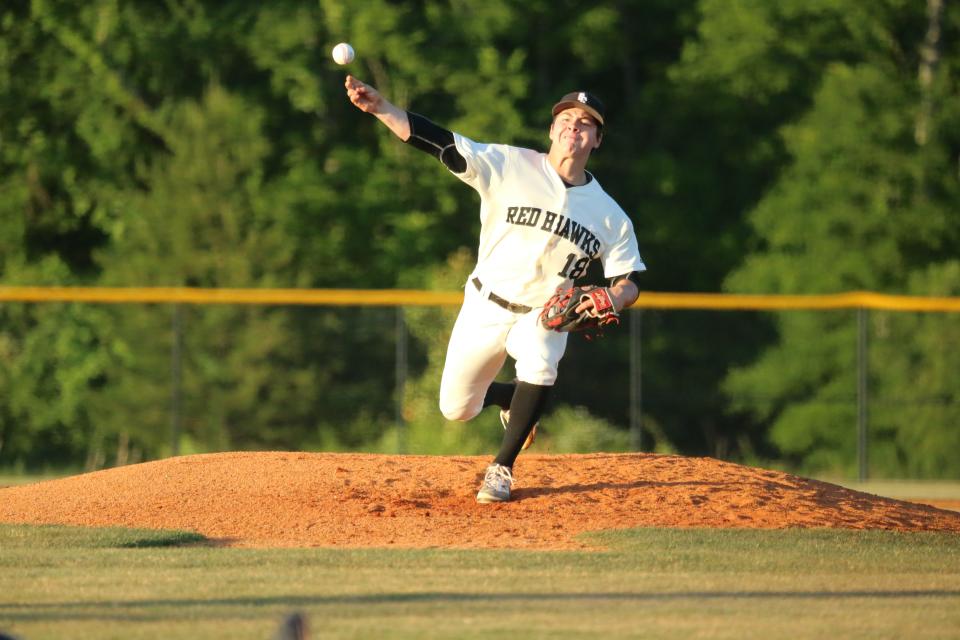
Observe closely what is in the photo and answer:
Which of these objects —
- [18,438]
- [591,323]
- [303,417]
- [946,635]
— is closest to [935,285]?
[303,417]

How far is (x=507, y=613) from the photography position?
16.0 ft

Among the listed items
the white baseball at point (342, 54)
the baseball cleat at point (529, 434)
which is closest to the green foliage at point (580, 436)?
the baseball cleat at point (529, 434)

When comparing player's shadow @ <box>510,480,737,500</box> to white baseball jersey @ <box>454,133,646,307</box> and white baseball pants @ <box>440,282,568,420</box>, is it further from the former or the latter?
white baseball jersey @ <box>454,133,646,307</box>

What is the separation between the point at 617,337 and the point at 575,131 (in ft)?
34.1

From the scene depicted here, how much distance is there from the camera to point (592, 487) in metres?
7.75

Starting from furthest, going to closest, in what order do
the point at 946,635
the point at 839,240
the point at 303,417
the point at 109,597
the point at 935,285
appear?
the point at 839,240 < the point at 935,285 < the point at 303,417 < the point at 109,597 < the point at 946,635

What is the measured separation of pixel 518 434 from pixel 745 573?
190 cm

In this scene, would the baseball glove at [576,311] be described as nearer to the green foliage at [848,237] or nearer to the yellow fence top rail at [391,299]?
the yellow fence top rail at [391,299]

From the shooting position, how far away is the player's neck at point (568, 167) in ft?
24.5

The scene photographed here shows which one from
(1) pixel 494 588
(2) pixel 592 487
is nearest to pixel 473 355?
(2) pixel 592 487

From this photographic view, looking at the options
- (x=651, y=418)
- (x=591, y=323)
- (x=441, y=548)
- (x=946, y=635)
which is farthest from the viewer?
(x=651, y=418)

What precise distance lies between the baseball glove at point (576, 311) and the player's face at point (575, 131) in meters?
0.72

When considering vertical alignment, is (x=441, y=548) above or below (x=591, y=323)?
below

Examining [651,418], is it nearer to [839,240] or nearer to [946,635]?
[839,240]
